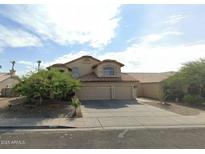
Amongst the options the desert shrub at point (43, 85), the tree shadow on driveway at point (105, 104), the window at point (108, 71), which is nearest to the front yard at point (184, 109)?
the tree shadow on driveway at point (105, 104)

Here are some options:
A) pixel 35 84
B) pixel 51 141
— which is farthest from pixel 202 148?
pixel 35 84

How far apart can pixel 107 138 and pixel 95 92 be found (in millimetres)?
15988

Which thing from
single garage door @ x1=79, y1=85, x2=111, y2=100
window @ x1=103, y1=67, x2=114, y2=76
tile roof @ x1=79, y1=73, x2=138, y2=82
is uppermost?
window @ x1=103, y1=67, x2=114, y2=76

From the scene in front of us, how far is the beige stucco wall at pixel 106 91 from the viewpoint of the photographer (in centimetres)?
2419

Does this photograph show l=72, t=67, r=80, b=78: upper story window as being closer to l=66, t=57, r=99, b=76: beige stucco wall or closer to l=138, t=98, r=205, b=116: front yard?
l=66, t=57, r=99, b=76: beige stucco wall

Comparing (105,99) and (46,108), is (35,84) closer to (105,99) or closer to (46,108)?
(46,108)

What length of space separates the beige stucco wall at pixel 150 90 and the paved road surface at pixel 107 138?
17839 mm

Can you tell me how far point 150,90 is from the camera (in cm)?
3092

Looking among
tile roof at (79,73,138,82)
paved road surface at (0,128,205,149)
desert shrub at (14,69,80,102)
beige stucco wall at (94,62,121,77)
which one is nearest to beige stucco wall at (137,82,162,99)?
tile roof at (79,73,138,82)

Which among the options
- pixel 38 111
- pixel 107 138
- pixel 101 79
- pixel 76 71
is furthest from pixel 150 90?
pixel 107 138

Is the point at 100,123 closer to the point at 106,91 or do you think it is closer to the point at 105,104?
the point at 105,104

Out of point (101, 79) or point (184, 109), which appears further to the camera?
point (101, 79)

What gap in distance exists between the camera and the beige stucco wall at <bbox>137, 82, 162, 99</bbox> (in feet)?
92.1

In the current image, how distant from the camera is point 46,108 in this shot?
1518 centimetres
